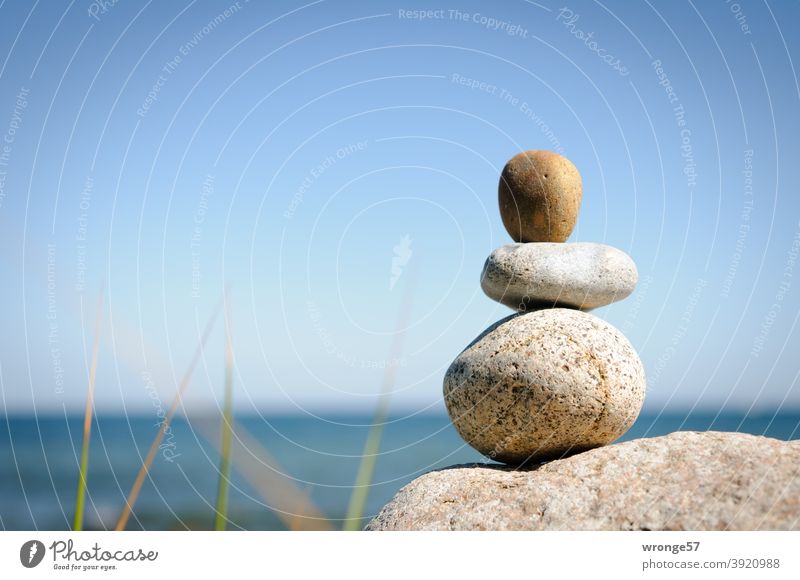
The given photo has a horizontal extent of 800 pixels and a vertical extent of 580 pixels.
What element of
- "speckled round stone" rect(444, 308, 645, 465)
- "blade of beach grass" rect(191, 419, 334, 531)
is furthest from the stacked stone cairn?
"blade of beach grass" rect(191, 419, 334, 531)

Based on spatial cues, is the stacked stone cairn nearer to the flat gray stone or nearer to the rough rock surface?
the flat gray stone

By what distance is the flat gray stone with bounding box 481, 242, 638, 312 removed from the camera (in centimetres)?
834

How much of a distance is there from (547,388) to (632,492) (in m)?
1.39

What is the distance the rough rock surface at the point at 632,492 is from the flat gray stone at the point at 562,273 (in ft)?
6.04

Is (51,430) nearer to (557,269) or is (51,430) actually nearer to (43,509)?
(43,509)

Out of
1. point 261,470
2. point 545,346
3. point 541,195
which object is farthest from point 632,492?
point 261,470

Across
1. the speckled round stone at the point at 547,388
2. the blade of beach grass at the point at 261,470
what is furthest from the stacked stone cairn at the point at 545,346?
the blade of beach grass at the point at 261,470

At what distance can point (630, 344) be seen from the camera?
8.28 m

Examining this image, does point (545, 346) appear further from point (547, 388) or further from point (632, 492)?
point (632, 492)

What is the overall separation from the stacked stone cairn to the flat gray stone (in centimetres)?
1

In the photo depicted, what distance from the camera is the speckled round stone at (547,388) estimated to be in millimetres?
7652

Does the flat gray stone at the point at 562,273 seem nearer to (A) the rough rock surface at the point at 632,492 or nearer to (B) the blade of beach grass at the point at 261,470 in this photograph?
(A) the rough rock surface at the point at 632,492

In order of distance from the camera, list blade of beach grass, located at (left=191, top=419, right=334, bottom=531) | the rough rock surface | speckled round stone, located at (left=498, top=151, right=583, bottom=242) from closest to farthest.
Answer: blade of beach grass, located at (left=191, top=419, right=334, bottom=531)
the rough rock surface
speckled round stone, located at (left=498, top=151, right=583, bottom=242)

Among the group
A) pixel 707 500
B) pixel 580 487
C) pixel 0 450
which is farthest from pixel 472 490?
pixel 0 450
